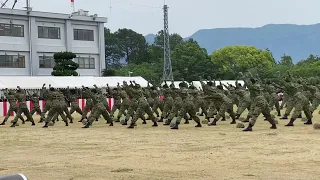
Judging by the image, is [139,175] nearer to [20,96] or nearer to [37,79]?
[20,96]

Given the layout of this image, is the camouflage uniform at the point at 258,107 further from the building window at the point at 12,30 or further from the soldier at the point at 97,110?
the building window at the point at 12,30

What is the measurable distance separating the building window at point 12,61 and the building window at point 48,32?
3090 mm

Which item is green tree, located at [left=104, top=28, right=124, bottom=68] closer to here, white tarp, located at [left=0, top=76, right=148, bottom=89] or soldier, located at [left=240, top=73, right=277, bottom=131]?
white tarp, located at [left=0, top=76, right=148, bottom=89]

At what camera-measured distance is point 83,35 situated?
55094 mm

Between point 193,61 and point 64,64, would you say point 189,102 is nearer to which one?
point 64,64

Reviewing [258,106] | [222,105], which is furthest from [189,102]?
[258,106]

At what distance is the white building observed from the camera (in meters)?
49.0

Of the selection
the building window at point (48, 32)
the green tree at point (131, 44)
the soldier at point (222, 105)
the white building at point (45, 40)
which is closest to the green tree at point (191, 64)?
the white building at point (45, 40)

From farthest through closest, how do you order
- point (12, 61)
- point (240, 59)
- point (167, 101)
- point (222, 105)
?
1. point (240, 59)
2. point (12, 61)
3. point (167, 101)
4. point (222, 105)

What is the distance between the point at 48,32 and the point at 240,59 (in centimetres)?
3125

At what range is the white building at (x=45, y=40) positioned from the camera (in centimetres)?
4903

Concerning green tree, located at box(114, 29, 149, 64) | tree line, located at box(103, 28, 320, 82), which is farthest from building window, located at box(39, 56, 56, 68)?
green tree, located at box(114, 29, 149, 64)

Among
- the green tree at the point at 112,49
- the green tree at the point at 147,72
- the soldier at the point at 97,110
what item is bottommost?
the soldier at the point at 97,110

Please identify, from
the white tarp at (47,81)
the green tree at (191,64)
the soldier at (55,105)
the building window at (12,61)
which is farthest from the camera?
the green tree at (191,64)
